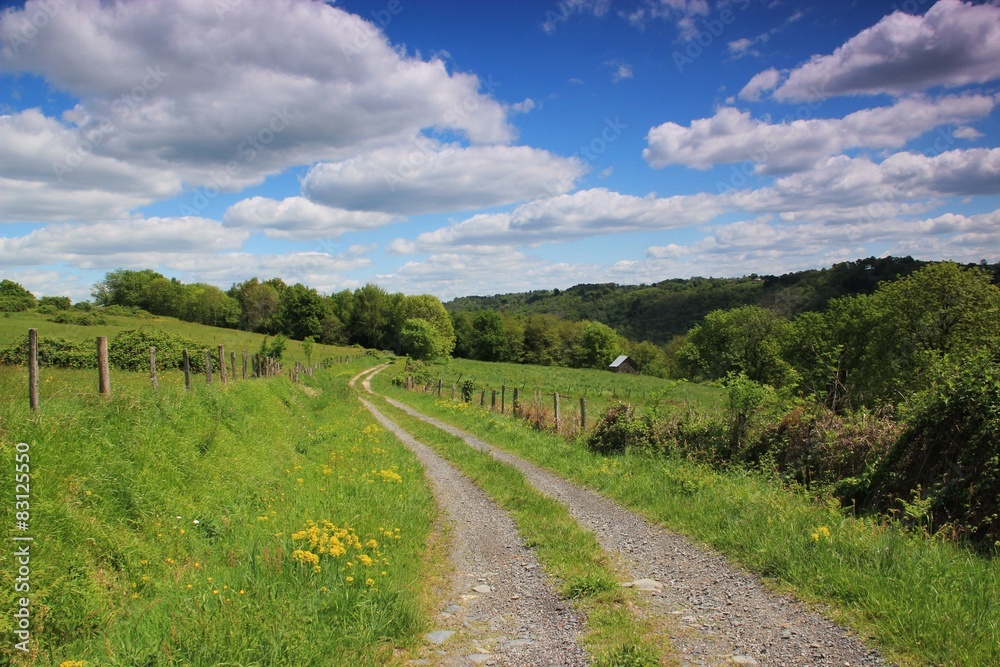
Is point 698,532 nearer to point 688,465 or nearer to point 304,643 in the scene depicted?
point 688,465

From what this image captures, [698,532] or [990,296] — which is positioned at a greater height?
[990,296]

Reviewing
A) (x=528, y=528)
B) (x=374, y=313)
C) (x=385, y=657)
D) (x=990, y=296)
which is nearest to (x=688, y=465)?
(x=528, y=528)

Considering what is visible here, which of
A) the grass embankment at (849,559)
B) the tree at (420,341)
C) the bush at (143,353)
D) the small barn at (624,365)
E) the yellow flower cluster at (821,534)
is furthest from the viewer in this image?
the small barn at (624,365)

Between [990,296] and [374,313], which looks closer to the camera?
[990,296]

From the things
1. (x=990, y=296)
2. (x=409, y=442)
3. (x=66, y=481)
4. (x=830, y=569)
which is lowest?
(x=409, y=442)

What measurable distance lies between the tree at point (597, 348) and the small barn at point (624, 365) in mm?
2958

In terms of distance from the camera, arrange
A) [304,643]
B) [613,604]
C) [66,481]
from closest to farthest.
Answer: [304,643] → [613,604] → [66,481]

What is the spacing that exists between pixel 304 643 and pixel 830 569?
4.99 m

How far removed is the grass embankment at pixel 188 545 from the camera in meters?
4.60

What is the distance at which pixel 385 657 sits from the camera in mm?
4605

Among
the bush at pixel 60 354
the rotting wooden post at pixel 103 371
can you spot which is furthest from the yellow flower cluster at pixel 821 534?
the bush at pixel 60 354

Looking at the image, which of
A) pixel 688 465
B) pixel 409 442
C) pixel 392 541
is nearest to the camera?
pixel 392 541

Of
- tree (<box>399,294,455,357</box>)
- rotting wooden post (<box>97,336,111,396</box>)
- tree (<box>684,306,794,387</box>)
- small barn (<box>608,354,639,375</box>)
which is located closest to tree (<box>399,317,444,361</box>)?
tree (<box>399,294,455,357</box>)

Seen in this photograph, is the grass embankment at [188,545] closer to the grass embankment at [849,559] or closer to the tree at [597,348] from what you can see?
the grass embankment at [849,559]
